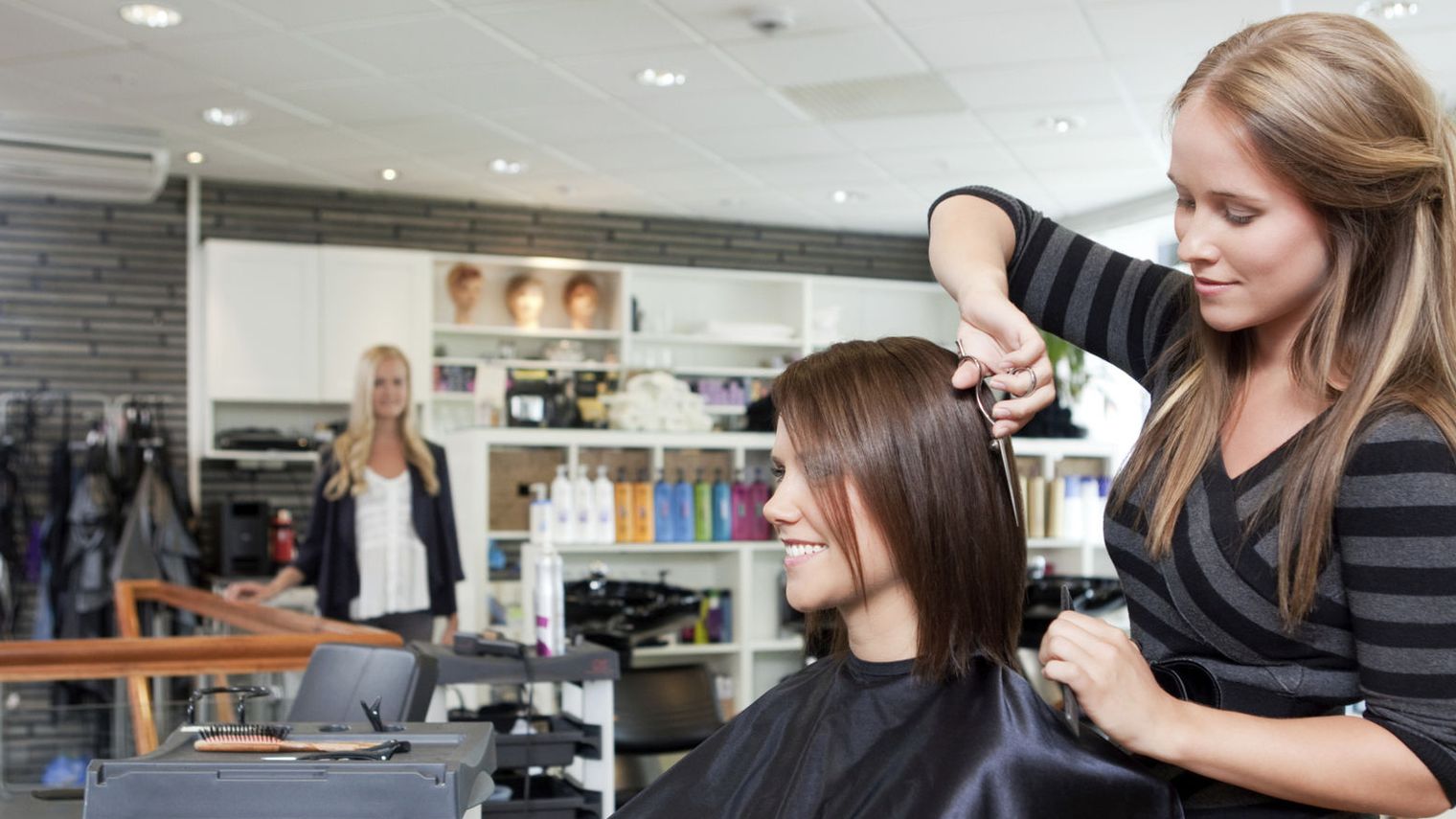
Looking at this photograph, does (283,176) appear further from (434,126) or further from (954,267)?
(954,267)

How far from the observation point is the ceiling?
15.8 feet

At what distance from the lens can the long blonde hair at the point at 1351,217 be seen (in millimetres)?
958

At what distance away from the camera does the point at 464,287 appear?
25.9 ft

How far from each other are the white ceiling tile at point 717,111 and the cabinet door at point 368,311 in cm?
207

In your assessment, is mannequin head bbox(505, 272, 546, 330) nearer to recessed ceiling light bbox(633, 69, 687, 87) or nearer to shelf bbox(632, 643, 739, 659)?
recessed ceiling light bbox(633, 69, 687, 87)

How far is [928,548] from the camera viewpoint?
1325 millimetres

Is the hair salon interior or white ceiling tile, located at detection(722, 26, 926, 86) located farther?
white ceiling tile, located at detection(722, 26, 926, 86)

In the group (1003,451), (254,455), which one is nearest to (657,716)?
(1003,451)

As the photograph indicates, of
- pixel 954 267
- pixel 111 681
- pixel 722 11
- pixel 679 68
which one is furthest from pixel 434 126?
pixel 954 267

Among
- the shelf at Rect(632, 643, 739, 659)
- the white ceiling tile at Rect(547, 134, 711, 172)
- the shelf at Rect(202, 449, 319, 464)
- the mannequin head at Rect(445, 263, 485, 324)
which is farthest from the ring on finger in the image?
the mannequin head at Rect(445, 263, 485, 324)

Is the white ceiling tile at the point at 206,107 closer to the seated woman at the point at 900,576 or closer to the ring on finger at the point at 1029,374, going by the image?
the seated woman at the point at 900,576

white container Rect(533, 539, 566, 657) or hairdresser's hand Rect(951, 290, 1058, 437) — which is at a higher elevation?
hairdresser's hand Rect(951, 290, 1058, 437)

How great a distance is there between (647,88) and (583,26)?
829mm

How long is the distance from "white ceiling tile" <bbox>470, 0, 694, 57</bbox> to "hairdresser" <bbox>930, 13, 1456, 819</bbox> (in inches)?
153
